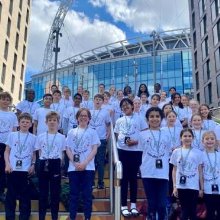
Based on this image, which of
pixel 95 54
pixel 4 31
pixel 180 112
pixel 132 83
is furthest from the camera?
pixel 95 54

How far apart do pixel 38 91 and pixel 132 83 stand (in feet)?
72.3

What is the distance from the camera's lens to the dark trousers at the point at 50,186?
4816 millimetres

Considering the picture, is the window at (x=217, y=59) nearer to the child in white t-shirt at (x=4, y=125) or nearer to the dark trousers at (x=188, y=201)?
the child in white t-shirt at (x=4, y=125)

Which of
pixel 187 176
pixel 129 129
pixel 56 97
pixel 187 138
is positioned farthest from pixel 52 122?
pixel 56 97

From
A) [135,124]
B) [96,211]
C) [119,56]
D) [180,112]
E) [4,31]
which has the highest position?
[119,56]

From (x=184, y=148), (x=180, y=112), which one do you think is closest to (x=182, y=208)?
(x=184, y=148)

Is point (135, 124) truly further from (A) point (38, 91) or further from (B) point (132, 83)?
(A) point (38, 91)

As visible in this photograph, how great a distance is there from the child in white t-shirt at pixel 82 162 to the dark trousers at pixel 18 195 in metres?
0.68

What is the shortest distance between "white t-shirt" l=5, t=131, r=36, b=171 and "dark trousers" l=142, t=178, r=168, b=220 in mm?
1788

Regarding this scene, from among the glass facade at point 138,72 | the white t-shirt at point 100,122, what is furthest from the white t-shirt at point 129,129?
the glass facade at point 138,72

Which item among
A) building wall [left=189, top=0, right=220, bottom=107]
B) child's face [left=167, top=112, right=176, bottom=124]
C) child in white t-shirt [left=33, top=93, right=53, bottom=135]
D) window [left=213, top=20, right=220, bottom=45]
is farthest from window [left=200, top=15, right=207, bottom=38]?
child's face [left=167, top=112, right=176, bottom=124]

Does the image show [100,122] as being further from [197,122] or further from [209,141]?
[209,141]

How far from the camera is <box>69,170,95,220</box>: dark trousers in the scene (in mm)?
4645

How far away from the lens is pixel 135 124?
5.84m
